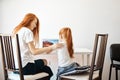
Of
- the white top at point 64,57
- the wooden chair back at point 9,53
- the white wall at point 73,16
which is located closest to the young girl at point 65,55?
the white top at point 64,57

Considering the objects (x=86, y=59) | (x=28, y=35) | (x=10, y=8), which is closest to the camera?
(x=28, y=35)

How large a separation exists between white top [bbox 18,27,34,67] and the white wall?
1.43 m

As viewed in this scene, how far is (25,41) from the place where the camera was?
2053mm

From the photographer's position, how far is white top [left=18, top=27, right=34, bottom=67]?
6.69 feet

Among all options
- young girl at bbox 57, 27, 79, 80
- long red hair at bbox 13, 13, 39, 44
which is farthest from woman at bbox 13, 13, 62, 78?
young girl at bbox 57, 27, 79, 80

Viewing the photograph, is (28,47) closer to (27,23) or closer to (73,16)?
(27,23)

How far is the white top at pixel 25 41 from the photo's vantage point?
204cm

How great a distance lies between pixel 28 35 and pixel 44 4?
156cm

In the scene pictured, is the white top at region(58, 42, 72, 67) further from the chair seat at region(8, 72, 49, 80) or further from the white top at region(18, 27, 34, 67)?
the white top at region(18, 27, 34, 67)

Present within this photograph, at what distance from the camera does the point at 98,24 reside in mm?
3469

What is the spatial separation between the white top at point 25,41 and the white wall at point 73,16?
1434 millimetres

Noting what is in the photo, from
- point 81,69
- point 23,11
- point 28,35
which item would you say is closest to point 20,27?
point 28,35

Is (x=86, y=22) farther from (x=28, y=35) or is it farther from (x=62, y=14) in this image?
(x=28, y=35)

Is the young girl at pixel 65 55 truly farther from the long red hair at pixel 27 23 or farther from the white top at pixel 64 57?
the long red hair at pixel 27 23
